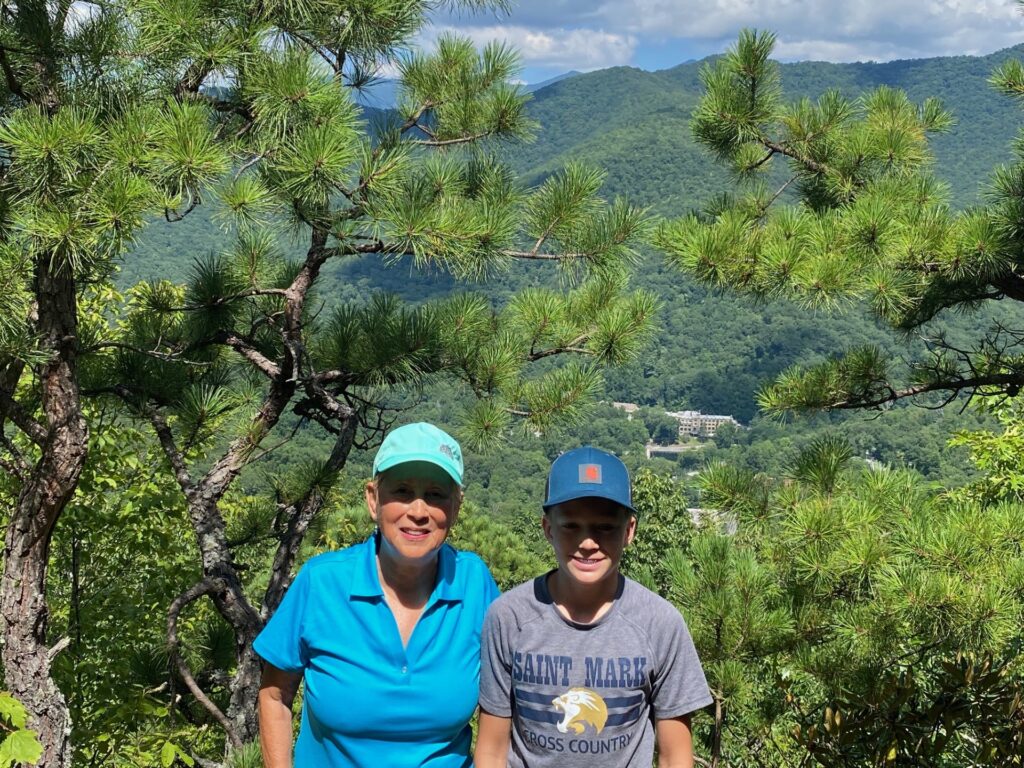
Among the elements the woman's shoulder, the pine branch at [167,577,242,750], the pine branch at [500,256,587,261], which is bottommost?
the pine branch at [167,577,242,750]

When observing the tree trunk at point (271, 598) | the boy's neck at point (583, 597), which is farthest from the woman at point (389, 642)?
the tree trunk at point (271, 598)

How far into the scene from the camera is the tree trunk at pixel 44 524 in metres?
2.63

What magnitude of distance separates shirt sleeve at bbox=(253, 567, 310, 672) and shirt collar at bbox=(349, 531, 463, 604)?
0.08m

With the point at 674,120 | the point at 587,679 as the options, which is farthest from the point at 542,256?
the point at 674,120

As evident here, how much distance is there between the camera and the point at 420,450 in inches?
52.7

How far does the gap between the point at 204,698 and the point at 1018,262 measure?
281 centimetres

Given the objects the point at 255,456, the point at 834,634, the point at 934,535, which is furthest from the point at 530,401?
the point at 934,535

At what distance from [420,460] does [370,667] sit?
296 millimetres

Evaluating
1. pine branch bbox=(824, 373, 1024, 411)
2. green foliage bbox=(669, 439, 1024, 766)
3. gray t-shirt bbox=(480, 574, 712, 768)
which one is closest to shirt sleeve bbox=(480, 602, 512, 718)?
gray t-shirt bbox=(480, 574, 712, 768)

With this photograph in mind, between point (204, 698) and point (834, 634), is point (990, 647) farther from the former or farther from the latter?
point (204, 698)

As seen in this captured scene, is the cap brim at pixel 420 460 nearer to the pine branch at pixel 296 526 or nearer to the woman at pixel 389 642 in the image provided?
the woman at pixel 389 642

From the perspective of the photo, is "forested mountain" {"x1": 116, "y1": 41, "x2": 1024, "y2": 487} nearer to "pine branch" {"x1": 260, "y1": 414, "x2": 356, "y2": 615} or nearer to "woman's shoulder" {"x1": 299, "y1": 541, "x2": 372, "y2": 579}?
"pine branch" {"x1": 260, "y1": 414, "x2": 356, "y2": 615}

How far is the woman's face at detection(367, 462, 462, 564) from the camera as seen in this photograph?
1347 mm

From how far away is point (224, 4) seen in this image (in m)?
2.68
